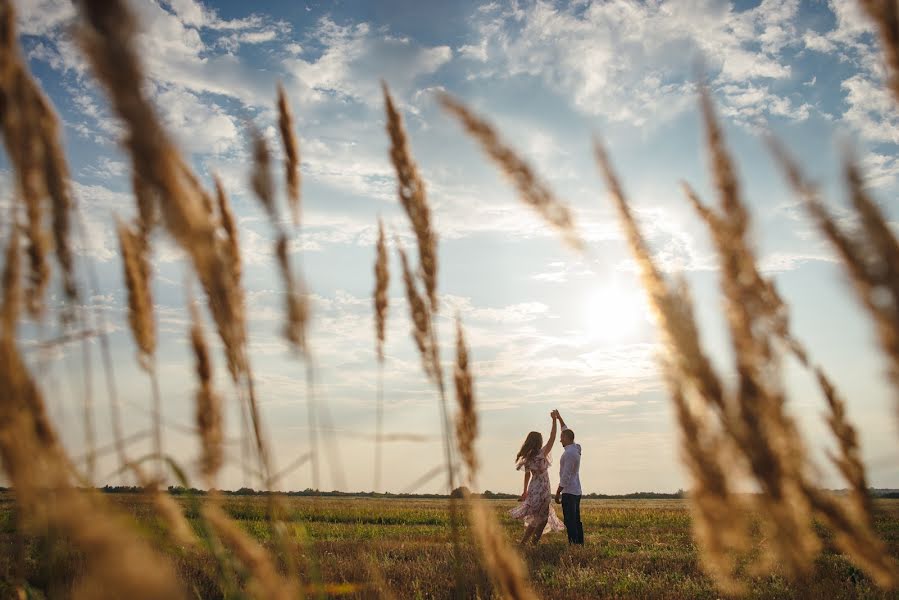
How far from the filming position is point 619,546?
37.4 feet

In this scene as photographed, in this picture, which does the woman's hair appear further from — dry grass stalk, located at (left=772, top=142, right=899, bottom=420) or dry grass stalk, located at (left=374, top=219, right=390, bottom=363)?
dry grass stalk, located at (left=772, top=142, right=899, bottom=420)

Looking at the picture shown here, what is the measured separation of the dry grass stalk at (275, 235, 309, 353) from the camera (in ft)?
6.03

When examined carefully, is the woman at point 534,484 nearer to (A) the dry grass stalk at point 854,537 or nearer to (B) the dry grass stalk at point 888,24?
(A) the dry grass stalk at point 854,537

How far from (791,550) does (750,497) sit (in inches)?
4.1

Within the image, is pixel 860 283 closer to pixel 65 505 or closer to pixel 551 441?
pixel 65 505

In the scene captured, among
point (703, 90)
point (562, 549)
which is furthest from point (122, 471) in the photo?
point (562, 549)

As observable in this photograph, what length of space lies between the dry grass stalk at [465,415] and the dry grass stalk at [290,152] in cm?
82

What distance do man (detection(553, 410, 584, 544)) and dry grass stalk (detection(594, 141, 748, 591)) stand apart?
34.9ft

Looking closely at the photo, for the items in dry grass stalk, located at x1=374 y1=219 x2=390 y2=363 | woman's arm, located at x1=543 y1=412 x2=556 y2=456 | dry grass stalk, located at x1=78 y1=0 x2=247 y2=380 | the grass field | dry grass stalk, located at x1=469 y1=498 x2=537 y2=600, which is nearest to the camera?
dry grass stalk, located at x1=78 y1=0 x2=247 y2=380

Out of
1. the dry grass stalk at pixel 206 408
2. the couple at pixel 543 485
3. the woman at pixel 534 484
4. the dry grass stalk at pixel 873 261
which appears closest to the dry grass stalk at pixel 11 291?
the dry grass stalk at pixel 206 408

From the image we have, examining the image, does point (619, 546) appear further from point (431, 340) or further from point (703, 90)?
point (703, 90)

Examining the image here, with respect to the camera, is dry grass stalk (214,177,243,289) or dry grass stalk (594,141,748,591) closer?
dry grass stalk (594,141,748,591)

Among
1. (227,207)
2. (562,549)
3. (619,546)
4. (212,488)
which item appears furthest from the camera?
(619,546)

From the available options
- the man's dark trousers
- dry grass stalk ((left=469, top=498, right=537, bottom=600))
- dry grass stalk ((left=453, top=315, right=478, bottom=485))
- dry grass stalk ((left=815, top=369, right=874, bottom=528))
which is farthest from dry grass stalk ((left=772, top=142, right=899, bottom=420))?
the man's dark trousers
